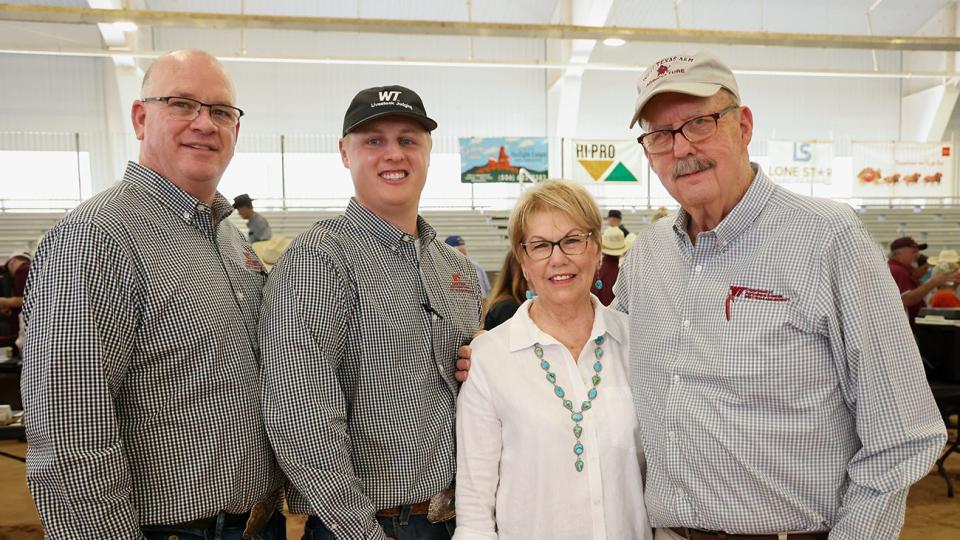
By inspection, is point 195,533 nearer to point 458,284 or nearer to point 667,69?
point 458,284

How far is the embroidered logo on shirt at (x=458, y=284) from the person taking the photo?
2.40 m

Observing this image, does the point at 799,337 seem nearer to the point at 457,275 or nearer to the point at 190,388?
the point at 457,275

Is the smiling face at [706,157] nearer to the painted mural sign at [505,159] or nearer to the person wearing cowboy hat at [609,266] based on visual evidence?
the person wearing cowboy hat at [609,266]

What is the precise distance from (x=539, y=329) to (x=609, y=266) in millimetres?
5285

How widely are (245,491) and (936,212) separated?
20.1m

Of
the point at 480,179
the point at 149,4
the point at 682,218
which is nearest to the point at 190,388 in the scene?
the point at 682,218

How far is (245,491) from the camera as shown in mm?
1904

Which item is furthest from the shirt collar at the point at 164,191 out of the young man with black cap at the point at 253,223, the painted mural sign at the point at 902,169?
the painted mural sign at the point at 902,169

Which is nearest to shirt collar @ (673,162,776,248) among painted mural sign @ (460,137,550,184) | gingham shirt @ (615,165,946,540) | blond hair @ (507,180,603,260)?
gingham shirt @ (615,165,946,540)

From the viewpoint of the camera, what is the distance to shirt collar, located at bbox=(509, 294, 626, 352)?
216 centimetres

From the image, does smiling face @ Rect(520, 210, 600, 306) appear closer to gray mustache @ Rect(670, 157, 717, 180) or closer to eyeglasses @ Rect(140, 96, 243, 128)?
gray mustache @ Rect(670, 157, 717, 180)

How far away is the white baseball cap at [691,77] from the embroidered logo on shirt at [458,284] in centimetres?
80

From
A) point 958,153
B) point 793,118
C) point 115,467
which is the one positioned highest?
point 793,118

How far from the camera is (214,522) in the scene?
73.7 inches
